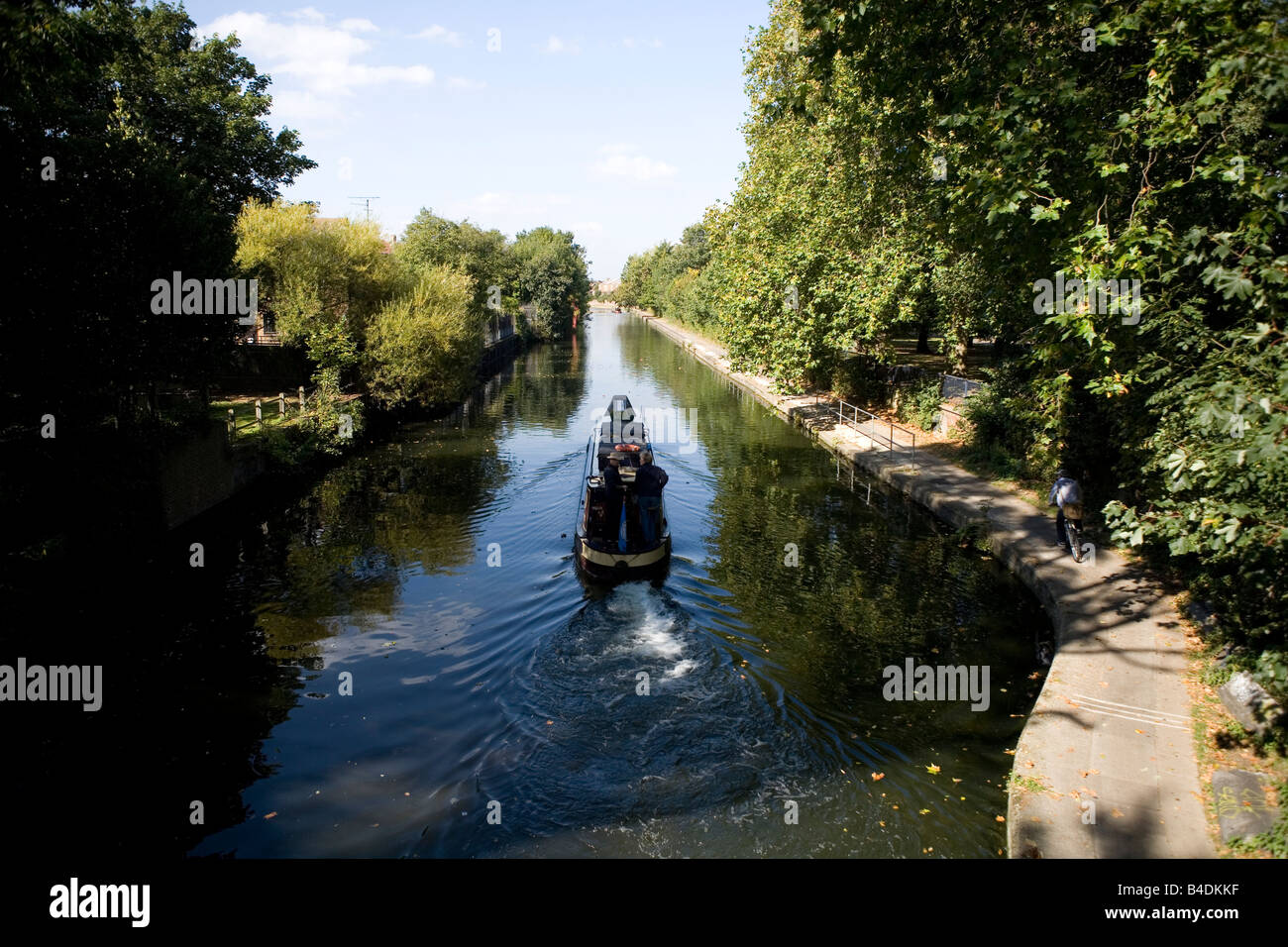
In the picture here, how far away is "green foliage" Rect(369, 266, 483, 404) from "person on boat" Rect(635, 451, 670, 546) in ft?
60.4

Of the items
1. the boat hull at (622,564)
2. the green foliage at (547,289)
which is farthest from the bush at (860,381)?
the green foliage at (547,289)

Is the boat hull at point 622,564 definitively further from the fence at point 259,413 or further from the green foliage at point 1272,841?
the fence at point 259,413

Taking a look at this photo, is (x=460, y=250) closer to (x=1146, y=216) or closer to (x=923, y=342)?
(x=923, y=342)

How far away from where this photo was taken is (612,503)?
15.1 metres

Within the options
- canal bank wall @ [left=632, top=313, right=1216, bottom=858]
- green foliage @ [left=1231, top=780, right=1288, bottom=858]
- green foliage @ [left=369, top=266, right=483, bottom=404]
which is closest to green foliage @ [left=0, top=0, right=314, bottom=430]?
green foliage @ [left=369, top=266, right=483, bottom=404]

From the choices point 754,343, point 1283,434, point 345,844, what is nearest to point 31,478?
point 345,844

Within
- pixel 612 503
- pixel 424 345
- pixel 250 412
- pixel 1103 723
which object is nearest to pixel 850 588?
pixel 612 503

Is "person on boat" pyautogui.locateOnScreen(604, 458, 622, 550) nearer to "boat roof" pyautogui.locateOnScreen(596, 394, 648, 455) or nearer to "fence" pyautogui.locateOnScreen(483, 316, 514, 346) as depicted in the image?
"boat roof" pyautogui.locateOnScreen(596, 394, 648, 455)

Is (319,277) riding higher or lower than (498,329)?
lower

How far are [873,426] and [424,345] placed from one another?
1828 cm

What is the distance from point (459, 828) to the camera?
317 inches

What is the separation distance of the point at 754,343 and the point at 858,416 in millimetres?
5382
